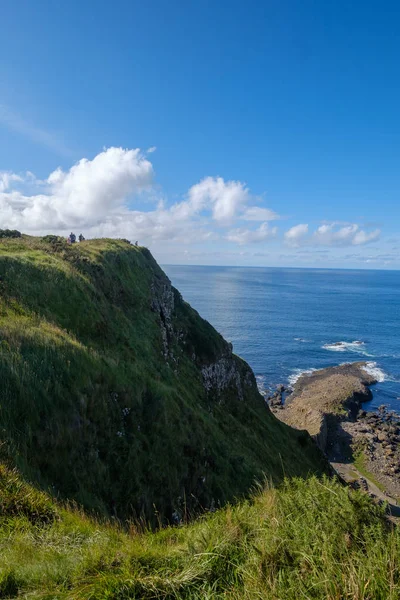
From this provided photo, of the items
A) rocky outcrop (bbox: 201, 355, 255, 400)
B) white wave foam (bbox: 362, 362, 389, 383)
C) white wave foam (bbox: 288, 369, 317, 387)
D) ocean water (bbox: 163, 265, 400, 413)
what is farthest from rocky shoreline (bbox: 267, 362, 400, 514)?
rocky outcrop (bbox: 201, 355, 255, 400)

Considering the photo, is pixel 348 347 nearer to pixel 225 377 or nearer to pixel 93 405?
pixel 225 377

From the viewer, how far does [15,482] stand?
294 inches

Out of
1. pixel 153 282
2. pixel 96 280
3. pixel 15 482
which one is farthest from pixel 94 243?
pixel 15 482

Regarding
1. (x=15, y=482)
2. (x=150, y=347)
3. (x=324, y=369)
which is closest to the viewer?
(x=15, y=482)

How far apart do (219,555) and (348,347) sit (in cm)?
11989

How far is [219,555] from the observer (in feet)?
18.1

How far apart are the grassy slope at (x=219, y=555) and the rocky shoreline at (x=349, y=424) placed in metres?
50.1

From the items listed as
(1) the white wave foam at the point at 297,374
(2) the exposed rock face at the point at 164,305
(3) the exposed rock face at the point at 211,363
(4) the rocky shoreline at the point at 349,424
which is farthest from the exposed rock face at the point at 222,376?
(1) the white wave foam at the point at 297,374

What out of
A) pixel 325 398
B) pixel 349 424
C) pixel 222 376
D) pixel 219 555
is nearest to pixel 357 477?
pixel 349 424

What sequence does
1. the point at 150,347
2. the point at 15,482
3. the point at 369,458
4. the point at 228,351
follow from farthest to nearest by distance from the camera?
the point at 369,458
the point at 228,351
the point at 150,347
the point at 15,482

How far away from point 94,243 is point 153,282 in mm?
9710

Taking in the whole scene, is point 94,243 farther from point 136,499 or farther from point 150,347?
point 136,499

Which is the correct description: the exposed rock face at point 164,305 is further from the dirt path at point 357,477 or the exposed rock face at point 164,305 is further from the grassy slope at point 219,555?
the dirt path at point 357,477

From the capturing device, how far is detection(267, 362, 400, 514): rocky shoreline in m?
53.5
